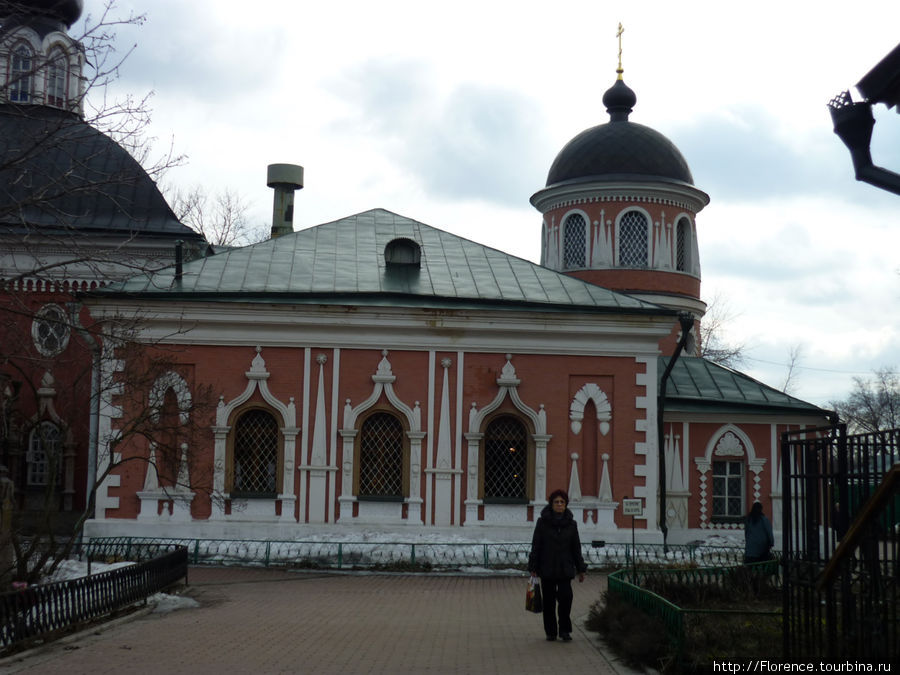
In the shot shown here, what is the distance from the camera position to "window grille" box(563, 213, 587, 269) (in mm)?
30719

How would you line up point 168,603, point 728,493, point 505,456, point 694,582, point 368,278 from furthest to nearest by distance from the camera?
point 728,493, point 368,278, point 505,456, point 168,603, point 694,582

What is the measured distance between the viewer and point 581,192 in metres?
30.7

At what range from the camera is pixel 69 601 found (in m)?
11.7

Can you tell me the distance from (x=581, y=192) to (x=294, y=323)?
12007 mm

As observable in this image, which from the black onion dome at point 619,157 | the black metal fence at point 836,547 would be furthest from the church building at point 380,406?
the black metal fence at point 836,547

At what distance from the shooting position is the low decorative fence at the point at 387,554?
1966 cm

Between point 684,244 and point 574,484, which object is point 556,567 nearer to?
point 574,484

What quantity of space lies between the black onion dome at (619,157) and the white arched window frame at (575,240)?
3.55 ft

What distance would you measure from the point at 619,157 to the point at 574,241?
8.67 ft

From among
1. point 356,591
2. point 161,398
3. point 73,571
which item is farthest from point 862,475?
point 161,398

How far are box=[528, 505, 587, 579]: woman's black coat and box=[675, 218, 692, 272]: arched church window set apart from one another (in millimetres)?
19664

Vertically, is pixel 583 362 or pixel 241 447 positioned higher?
pixel 583 362

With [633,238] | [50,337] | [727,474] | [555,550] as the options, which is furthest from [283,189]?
[555,550]

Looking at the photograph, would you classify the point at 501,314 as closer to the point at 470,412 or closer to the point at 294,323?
the point at 470,412
